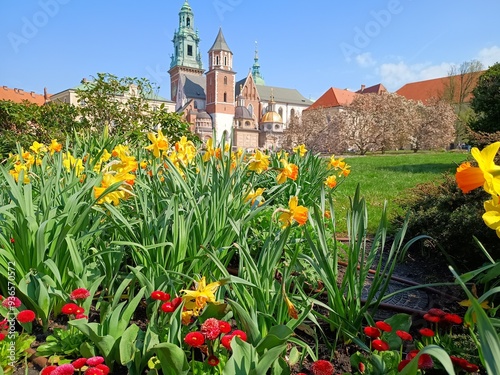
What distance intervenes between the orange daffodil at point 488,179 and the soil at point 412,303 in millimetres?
890

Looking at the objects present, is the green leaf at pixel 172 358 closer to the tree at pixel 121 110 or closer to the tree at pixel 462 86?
the tree at pixel 121 110

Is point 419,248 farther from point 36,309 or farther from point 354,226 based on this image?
point 36,309

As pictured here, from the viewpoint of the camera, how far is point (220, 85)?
197 ft

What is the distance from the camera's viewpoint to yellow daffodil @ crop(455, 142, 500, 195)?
30.3 inches

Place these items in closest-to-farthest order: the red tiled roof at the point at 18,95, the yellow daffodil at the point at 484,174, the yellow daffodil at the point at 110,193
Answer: the yellow daffodil at the point at 484,174
the yellow daffodil at the point at 110,193
the red tiled roof at the point at 18,95

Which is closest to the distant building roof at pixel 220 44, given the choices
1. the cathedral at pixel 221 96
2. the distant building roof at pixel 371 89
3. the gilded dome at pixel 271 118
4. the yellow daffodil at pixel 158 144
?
the cathedral at pixel 221 96

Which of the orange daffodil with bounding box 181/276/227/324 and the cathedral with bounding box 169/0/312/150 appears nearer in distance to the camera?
the orange daffodil with bounding box 181/276/227/324

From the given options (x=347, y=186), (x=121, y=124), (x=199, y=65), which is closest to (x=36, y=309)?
(x=121, y=124)

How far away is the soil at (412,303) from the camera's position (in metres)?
1.38

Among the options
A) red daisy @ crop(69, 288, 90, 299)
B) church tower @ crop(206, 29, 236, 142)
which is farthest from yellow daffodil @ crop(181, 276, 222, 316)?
church tower @ crop(206, 29, 236, 142)

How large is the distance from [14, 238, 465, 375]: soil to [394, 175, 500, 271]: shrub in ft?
0.46

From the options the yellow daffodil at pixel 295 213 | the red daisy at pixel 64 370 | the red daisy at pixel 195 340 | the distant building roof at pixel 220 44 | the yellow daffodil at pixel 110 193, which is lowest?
the red daisy at pixel 64 370

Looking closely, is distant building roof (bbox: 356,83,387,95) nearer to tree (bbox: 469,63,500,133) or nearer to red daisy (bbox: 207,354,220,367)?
tree (bbox: 469,63,500,133)

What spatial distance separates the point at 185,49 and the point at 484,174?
7954cm
